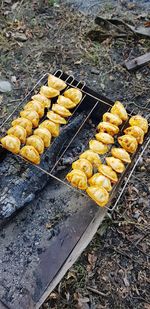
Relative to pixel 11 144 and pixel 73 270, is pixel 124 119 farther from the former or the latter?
pixel 73 270

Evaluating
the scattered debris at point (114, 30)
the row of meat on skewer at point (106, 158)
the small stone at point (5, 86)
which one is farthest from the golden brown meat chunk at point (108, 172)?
the scattered debris at point (114, 30)

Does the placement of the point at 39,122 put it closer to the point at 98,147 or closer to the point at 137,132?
the point at 98,147

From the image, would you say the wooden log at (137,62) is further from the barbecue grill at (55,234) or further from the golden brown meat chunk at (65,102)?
the golden brown meat chunk at (65,102)

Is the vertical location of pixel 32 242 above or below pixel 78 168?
below

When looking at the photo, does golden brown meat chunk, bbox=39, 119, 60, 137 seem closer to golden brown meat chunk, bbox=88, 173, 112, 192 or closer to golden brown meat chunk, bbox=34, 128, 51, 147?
golden brown meat chunk, bbox=34, 128, 51, 147

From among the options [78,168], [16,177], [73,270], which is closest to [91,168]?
[78,168]
